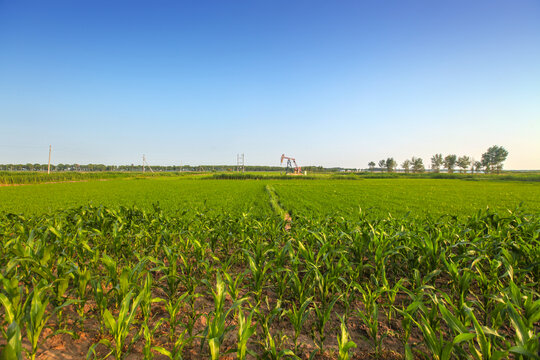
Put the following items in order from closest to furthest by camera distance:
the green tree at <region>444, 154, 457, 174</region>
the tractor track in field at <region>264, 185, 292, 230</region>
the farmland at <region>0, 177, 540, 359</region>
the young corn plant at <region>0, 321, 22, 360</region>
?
the young corn plant at <region>0, 321, 22, 360</region>
the farmland at <region>0, 177, 540, 359</region>
the tractor track in field at <region>264, 185, 292, 230</region>
the green tree at <region>444, 154, 457, 174</region>

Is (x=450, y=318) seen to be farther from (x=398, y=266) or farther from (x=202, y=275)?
(x=202, y=275)

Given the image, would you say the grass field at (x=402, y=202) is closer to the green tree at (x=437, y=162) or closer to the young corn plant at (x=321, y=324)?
the young corn plant at (x=321, y=324)

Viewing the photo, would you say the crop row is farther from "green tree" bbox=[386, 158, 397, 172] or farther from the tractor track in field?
"green tree" bbox=[386, 158, 397, 172]

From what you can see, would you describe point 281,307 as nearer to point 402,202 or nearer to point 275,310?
point 275,310

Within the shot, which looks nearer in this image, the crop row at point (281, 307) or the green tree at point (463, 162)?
the crop row at point (281, 307)

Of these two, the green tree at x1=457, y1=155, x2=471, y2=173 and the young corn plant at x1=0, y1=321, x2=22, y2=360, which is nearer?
the young corn plant at x1=0, y1=321, x2=22, y2=360

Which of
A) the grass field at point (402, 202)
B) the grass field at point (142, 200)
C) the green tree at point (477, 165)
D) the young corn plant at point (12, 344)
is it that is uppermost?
the green tree at point (477, 165)

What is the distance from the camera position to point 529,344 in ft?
5.97

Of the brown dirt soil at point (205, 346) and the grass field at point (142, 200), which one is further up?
the brown dirt soil at point (205, 346)

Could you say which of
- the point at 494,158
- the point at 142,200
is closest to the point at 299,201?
the point at 142,200

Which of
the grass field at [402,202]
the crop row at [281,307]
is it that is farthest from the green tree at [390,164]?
the crop row at [281,307]

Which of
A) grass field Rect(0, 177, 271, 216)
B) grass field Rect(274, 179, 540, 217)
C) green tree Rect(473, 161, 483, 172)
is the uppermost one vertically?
green tree Rect(473, 161, 483, 172)

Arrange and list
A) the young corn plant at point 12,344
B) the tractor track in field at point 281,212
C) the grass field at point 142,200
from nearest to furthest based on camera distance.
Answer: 1. the young corn plant at point 12,344
2. the tractor track in field at point 281,212
3. the grass field at point 142,200

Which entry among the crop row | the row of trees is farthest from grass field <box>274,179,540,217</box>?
the row of trees
